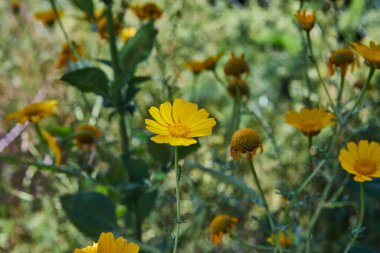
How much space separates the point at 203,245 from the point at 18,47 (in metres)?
1.41

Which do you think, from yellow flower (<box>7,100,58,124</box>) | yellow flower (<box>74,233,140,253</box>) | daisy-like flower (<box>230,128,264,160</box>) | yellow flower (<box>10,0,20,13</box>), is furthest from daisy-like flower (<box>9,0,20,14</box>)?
yellow flower (<box>74,233,140,253</box>)

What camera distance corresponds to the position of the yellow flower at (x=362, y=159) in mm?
914

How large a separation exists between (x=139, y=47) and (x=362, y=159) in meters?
0.57

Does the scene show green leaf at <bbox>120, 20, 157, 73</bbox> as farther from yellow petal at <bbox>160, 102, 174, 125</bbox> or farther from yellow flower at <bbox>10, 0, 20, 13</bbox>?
yellow flower at <bbox>10, 0, 20, 13</bbox>

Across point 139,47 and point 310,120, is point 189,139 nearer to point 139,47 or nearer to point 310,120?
point 310,120

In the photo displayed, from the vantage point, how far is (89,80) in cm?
118

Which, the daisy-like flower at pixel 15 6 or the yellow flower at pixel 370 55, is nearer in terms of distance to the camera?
the yellow flower at pixel 370 55

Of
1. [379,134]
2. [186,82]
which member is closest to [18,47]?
[186,82]

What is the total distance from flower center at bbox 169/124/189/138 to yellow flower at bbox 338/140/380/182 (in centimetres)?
28

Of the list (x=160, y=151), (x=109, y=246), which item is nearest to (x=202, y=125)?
(x=109, y=246)

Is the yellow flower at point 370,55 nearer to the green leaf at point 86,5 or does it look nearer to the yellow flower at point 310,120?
the yellow flower at point 310,120

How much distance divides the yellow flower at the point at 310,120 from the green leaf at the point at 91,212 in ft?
1.69

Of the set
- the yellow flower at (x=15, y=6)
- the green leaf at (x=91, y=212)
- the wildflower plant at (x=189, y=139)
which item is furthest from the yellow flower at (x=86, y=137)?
the yellow flower at (x=15, y=6)

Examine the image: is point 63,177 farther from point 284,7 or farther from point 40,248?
point 284,7
